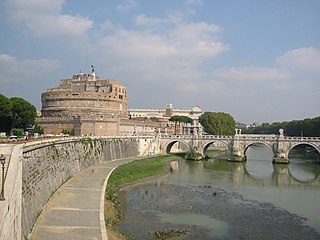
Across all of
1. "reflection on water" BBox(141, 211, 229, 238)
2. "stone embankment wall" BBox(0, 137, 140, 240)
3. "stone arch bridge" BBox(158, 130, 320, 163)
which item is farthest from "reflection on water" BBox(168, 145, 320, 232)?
"stone embankment wall" BBox(0, 137, 140, 240)

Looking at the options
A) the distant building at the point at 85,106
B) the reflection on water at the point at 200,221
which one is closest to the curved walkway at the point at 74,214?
the reflection on water at the point at 200,221

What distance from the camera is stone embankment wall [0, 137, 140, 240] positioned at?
11.6 m

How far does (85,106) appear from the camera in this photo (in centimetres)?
6094

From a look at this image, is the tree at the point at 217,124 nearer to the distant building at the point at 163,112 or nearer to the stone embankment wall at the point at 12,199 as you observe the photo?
the distant building at the point at 163,112

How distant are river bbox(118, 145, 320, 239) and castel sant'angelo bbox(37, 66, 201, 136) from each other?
15835mm

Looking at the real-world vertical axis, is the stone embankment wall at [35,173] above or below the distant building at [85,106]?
below

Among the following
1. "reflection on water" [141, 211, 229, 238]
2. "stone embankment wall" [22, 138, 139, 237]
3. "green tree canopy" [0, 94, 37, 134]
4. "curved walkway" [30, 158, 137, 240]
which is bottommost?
"reflection on water" [141, 211, 229, 238]

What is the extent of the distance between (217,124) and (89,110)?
32.3 meters

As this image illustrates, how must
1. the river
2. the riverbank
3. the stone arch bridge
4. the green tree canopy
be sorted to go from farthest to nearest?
the stone arch bridge → the green tree canopy → the river → the riverbank

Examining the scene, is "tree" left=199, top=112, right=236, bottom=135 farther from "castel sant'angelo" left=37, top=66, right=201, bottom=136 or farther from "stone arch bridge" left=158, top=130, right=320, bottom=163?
"stone arch bridge" left=158, top=130, right=320, bottom=163

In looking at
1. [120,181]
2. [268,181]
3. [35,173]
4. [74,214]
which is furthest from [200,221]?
[268,181]

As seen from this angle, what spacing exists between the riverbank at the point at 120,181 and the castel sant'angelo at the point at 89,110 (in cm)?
1042

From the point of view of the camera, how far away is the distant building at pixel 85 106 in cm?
5278

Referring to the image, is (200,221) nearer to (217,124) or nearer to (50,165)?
(50,165)
